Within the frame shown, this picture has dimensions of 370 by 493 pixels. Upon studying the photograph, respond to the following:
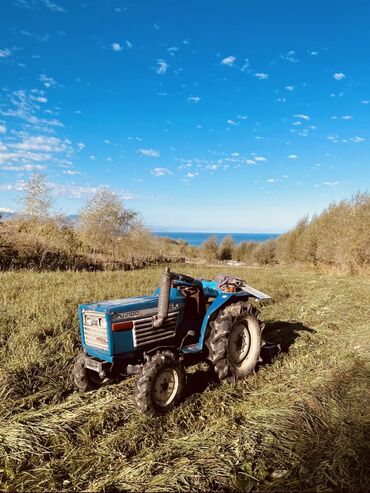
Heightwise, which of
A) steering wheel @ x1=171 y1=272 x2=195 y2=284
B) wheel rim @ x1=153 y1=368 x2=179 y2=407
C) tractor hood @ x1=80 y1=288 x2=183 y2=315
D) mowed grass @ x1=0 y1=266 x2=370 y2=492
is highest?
steering wheel @ x1=171 y1=272 x2=195 y2=284

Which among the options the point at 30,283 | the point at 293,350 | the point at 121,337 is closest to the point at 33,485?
the point at 121,337

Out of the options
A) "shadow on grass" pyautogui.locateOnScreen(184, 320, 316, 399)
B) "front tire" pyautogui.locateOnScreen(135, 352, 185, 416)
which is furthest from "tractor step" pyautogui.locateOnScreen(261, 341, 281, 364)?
"front tire" pyautogui.locateOnScreen(135, 352, 185, 416)

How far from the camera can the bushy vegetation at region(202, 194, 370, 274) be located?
19375mm

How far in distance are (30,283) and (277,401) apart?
769 cm

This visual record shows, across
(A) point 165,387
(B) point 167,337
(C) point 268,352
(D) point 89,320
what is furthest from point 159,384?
(C) point 268,352

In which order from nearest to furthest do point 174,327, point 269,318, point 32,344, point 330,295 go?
point 174,327
point 32,344
point 269,318
point 330,295

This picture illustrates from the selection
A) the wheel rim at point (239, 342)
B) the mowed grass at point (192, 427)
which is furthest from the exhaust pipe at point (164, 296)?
the wheel rim at point (239, 342)

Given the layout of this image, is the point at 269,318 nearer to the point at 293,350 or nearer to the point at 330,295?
the point at 293,350

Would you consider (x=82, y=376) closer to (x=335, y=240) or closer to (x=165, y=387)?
(x=165, y=387)

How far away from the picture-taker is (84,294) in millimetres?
8336

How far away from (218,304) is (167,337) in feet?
2.79

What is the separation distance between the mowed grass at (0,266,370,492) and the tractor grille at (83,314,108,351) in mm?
618

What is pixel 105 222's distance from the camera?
862 inches

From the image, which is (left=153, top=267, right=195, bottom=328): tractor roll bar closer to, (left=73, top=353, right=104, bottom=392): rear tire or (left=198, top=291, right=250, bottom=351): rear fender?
(left=198, top=291, right=250, bottom=351): rear fender
